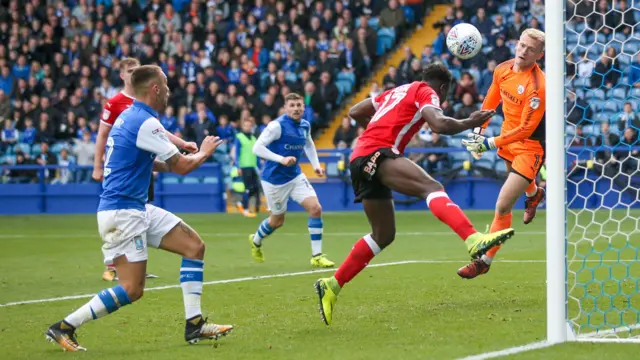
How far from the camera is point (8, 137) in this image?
2564 cm

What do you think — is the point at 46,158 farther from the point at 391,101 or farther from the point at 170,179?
the point at 391,101

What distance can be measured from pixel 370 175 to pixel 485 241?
1193mm

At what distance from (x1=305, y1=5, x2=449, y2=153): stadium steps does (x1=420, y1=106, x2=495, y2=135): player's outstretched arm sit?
57.0ft

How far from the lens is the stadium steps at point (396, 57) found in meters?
25.3

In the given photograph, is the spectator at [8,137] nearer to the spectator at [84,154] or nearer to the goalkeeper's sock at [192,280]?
the spectator at [84,154]

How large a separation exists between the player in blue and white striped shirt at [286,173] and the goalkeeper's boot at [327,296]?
4.64 m

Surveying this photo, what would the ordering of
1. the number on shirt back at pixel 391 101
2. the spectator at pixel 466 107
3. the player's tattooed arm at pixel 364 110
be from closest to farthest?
1. the number on shirt back at pixel 391 101
2. the player's tattooed arm at pixel 364 110
3. the spectator at pixel 466 107

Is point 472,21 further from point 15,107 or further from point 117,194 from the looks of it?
point 117,194

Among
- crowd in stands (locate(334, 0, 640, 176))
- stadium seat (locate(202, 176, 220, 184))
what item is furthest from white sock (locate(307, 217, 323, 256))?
stadium seat (locate(202, 176, 220, 184))

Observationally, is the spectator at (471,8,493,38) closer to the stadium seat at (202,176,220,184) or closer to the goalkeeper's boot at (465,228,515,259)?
the stadium seat at (202,176,220,184)

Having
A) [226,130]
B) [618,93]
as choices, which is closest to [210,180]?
[226,130]

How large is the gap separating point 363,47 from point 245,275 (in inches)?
571

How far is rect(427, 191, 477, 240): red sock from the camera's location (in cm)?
741

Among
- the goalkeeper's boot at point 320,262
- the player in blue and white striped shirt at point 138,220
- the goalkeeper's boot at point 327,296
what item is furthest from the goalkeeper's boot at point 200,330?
the goalkeeper's boot at point 320,262
